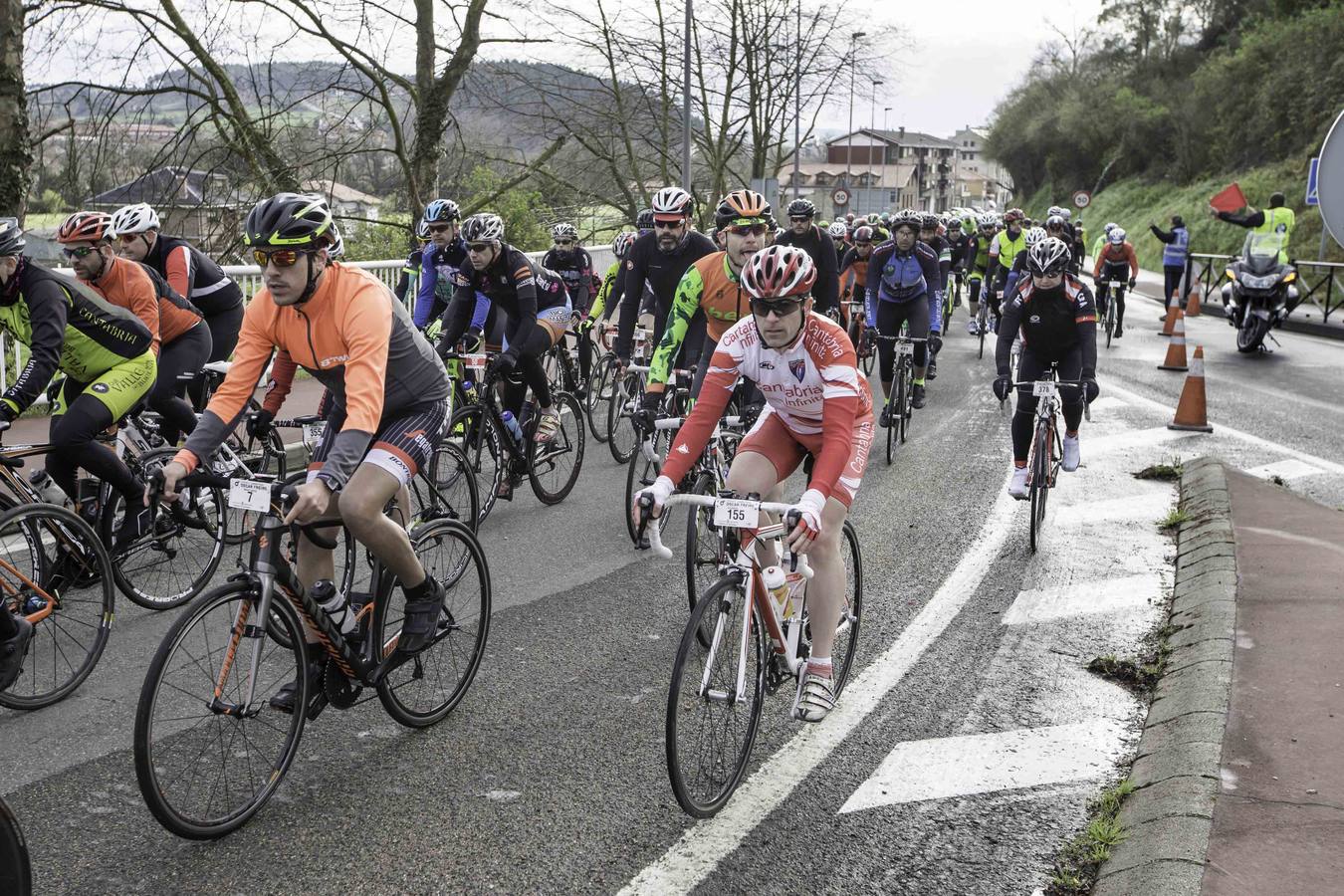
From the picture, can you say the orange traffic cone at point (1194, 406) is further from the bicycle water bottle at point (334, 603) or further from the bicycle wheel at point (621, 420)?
the bicycle water bottle at point (334, 603)

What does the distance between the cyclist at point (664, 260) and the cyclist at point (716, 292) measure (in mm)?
501

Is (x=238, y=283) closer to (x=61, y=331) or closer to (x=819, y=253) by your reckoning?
(x=819, y=253)

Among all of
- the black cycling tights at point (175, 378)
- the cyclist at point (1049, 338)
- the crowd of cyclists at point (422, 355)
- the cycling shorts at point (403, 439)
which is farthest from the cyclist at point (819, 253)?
the cycling shorts at point (403, 439)

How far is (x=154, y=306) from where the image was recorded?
274 inches

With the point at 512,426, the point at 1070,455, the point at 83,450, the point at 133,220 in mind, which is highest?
the point at 133,220

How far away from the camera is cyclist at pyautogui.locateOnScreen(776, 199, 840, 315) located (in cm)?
953

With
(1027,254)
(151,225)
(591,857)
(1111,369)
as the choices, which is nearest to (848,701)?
(591,857)

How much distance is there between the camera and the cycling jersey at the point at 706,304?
304 inches

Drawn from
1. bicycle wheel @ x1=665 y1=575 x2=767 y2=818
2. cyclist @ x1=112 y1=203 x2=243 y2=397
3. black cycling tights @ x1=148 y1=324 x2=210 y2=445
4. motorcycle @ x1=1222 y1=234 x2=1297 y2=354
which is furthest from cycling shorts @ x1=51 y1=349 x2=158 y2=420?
motorcycle @ x1=1222 y1=234 x2=1297 y2=354

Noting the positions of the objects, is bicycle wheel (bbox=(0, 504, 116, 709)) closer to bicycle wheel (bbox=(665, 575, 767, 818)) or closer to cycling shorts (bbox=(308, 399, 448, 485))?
cycling shorts (bbox=(308, 399, 448, 485))

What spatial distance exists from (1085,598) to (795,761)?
2.85 meters

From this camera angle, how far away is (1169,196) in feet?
179

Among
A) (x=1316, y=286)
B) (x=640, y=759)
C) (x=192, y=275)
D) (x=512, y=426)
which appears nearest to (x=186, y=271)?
(x=192, y=275)

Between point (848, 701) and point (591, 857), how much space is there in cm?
172
